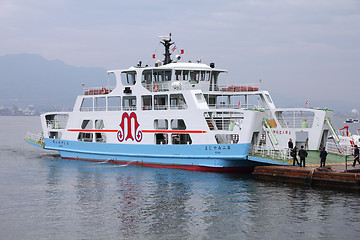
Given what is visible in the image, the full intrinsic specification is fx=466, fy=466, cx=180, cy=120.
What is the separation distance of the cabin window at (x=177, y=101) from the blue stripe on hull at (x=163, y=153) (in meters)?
2.63

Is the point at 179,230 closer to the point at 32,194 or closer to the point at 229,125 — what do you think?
the point at 32,194

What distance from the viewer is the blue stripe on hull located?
27.0 metres

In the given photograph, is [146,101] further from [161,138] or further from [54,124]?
[54,124]

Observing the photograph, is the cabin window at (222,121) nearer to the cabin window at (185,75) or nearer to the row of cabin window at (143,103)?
the row of cabin window at (143,103)

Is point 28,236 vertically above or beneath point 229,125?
beneath

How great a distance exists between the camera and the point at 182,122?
30.3 metres

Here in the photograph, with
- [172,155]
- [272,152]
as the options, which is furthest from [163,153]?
[272,152]

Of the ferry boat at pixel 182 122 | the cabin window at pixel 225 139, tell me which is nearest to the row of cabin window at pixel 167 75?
the ferry boat at pixel 182 122

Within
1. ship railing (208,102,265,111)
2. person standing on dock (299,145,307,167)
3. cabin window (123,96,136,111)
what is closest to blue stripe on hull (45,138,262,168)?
cabin window (123,96,136,111)

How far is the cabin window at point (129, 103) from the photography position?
32.2 meters

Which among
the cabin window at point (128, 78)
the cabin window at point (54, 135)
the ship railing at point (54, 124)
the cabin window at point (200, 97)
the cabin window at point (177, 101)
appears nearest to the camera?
the cabin window at point (200, 97)

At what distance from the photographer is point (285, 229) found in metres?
16.8

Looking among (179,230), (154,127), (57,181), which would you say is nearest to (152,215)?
(179,230)

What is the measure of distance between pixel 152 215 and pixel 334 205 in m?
7.74
